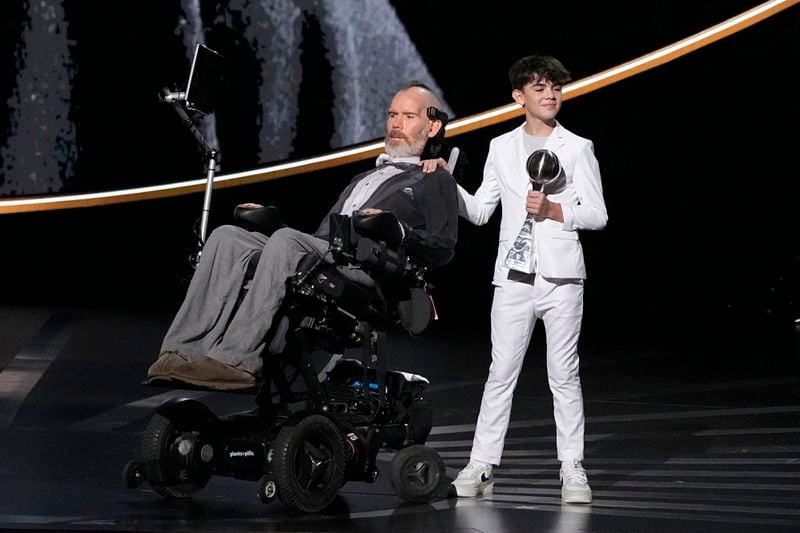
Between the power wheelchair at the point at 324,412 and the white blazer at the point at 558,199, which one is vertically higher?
the white blazer at the point at 558,199

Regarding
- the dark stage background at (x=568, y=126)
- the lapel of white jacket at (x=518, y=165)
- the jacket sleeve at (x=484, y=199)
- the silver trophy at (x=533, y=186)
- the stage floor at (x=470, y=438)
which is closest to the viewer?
the stage floor at (x=470, y=438)

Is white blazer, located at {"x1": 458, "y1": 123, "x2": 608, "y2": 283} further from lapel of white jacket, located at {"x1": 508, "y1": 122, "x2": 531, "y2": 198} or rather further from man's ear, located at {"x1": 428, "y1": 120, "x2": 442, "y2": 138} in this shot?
man's ear, located at {"x1": 428, "y1": 120, "x2": 442, "y2": 138}

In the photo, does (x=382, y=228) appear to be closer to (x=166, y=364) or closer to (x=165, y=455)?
(x=166, y=364)

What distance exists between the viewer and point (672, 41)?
8.96 meters

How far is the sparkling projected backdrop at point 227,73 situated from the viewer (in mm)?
9258

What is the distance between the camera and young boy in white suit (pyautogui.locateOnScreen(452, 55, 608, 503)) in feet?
12.9

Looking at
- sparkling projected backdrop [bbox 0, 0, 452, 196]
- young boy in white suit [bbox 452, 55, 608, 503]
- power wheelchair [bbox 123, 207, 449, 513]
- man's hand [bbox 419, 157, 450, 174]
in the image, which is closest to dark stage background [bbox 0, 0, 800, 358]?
sparkling projected backdrop [bbox 0, 0, 452, 196]

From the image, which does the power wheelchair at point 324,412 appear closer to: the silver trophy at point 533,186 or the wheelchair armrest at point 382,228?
the wheelchair armrest at point 382,228

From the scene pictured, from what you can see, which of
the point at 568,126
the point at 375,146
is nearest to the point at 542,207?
the point at 568,126

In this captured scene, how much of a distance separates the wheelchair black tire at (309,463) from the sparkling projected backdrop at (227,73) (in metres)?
5.80

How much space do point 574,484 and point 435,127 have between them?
1.11 metres

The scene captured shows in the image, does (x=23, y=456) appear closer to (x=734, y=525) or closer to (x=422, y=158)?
(x=422, y=158)

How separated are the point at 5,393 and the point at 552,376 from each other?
107 inches

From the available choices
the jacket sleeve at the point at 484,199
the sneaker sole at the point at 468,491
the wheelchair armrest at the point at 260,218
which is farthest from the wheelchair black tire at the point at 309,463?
the jacket sleeve at the point at 484,199
